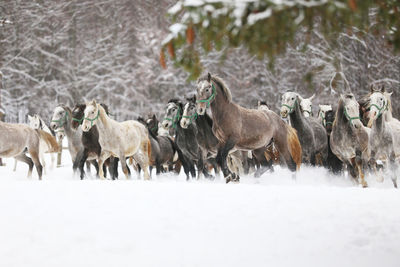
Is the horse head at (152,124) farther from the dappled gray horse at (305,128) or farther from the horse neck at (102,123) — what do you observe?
the dappled gray horse at (305,128)

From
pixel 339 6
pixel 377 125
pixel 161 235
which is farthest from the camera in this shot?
pixel 377 125

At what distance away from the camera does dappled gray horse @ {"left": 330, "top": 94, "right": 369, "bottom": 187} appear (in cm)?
1088

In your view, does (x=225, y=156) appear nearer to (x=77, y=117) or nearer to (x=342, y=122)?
(x=342, y=122)

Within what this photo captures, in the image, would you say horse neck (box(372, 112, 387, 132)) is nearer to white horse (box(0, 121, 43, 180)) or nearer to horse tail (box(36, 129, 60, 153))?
white horse (box(0, 121, 43, 180))

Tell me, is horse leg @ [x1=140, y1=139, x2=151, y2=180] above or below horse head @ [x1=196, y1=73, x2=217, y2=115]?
below

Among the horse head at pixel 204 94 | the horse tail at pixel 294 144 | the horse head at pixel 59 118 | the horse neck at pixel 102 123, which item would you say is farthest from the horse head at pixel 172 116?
the horse head at pixel 204 94

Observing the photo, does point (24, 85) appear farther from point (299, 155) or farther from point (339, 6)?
point (339, 6)

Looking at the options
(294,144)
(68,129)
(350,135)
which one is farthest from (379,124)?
(68,129)

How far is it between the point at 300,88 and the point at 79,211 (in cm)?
3466

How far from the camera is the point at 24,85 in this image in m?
42.9

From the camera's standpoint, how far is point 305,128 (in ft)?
43.5

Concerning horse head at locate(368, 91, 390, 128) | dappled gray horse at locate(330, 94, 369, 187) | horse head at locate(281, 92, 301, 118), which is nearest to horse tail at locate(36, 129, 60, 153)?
horse head at locate(281, 92, 301, 118)

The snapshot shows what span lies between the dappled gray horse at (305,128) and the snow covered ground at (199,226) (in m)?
4.45

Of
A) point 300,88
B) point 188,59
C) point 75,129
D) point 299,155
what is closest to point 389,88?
A: point 300,88
